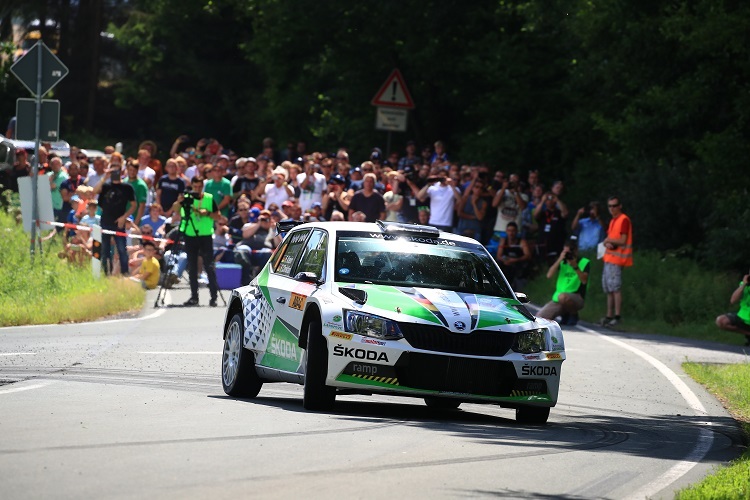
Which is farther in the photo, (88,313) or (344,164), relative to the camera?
(344,164)

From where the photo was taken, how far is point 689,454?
11.5 m

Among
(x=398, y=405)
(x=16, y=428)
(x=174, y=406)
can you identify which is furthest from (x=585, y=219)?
(x=16, y=428)

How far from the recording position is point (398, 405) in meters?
14.6

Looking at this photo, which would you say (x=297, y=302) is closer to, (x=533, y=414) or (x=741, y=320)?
(x=533, y=414)

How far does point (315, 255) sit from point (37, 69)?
1122 centimetres

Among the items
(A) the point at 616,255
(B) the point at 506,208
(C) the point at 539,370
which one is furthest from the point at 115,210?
(C) the point at 539,370

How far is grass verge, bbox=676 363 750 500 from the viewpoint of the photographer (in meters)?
9.09

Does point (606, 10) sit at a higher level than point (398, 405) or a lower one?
higher

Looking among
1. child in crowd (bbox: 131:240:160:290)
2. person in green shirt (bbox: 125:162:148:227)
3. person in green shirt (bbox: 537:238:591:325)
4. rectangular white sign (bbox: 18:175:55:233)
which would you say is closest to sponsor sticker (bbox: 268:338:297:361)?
person in green shirt (bbox: 537:238:591:325)

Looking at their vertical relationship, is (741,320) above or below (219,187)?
below

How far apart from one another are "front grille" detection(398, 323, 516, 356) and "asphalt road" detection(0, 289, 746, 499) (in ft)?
1.88

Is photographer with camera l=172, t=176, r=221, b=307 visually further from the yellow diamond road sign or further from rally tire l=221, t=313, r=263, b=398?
rally tire l=221, t=313, r=263, b=398

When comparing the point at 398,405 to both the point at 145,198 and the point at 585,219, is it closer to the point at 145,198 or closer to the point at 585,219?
the point at 145,198

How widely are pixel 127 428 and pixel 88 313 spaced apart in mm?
12292
